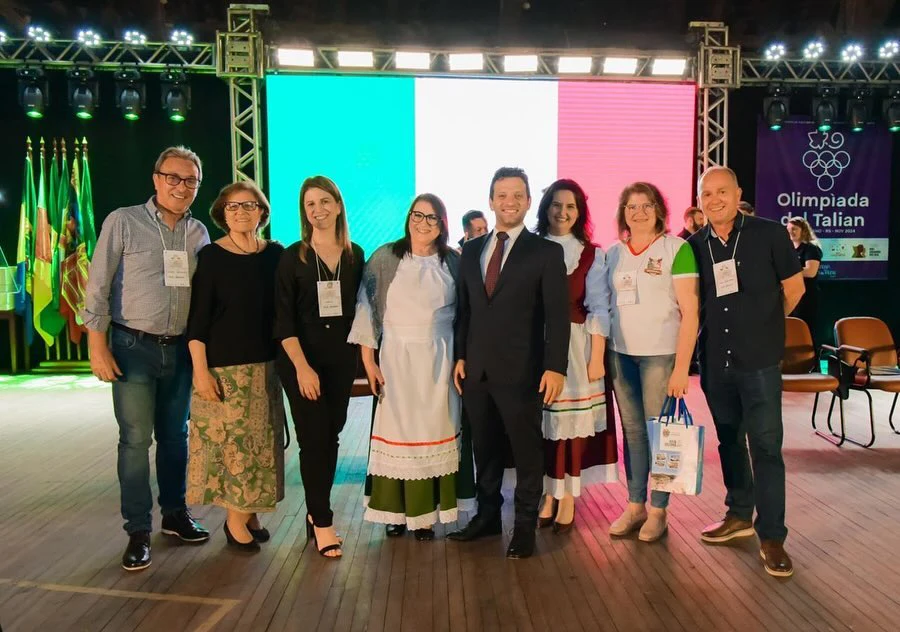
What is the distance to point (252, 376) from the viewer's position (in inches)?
100

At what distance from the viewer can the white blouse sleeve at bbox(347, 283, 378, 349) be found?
251 cm

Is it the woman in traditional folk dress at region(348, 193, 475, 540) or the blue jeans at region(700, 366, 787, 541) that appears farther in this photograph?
the woman in traditional folk dress at region(348, 193, 475, 540)

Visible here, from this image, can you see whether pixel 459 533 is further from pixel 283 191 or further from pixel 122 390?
pixel 283 191

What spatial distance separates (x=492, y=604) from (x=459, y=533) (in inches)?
21.7

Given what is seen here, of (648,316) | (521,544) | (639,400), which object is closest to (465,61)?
(648,316)

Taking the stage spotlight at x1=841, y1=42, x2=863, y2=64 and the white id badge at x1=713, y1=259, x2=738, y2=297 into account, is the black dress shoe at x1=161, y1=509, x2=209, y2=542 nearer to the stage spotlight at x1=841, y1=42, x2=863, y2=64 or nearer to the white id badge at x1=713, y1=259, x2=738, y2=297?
the white id badge at x1=713, y1=259, x2=738, y2=297

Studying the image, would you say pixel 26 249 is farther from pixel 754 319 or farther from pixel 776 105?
pixel 776 105

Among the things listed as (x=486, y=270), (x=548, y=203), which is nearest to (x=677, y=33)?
(x=548, y=203)

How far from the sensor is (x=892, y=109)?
23.4 ft

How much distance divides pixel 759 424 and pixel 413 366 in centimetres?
135

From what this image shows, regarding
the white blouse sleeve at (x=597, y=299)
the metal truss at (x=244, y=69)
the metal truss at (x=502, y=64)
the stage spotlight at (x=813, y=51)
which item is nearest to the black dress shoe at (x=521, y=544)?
the white blouse sleeve at (x=597, y=299)

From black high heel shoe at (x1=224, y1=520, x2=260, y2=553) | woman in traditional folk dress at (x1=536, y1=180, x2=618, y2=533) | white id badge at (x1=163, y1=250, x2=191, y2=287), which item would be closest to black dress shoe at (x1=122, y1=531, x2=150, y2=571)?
black high heel shoe at (x1=224, y1=520, x2=260, y2=553)

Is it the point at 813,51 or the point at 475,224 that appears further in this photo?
the point at 813,51

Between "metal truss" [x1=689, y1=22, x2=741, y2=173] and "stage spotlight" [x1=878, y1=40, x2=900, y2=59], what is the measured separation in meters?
1.77
